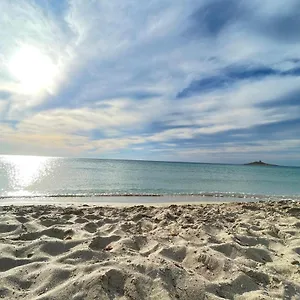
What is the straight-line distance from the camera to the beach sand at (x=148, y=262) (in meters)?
2.75

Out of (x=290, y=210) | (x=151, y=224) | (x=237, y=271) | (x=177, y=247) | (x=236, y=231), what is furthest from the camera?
(x=290, y=210)

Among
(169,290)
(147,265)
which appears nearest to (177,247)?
(147,265)

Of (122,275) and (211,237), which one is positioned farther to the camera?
(211,237)

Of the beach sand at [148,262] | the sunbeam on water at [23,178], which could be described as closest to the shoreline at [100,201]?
the sunbeam on water at [23,178]

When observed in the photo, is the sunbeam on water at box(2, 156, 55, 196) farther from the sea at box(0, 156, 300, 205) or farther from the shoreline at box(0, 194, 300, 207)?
the shoreline at box(0, 194, 300, 207)

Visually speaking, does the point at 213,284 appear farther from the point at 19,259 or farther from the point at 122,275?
the point at 19,259

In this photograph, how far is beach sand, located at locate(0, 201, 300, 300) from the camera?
108 inches

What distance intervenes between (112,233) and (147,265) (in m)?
1.72

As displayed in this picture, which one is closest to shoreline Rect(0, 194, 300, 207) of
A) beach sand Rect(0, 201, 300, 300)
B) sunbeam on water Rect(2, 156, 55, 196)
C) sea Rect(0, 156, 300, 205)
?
sea Rect(0, 156, 300, 205)

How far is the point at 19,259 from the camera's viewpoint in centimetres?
344

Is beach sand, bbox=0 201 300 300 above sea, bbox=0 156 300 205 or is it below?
above

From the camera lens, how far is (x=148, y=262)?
10.9ft

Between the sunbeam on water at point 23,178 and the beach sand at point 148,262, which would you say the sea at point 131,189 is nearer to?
the sunbeam on water at point 23,178

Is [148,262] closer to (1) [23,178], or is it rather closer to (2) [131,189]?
(2) [131,189]
